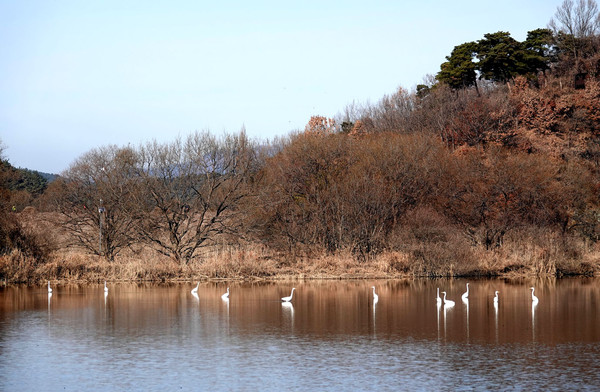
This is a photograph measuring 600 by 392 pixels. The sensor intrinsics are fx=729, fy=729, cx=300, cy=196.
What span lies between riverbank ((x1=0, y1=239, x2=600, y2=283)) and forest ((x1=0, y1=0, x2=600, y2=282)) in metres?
0.08

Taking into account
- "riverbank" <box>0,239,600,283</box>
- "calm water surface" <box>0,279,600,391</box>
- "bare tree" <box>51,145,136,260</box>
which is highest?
"bare tree" <box>51,145,136,260</box>

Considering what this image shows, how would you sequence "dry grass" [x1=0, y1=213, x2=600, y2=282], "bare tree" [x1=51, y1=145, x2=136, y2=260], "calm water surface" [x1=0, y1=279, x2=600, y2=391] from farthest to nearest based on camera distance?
"bare tree" [x1=51, y1=145, x2=136, y2=260], "dry grass" [x1=0, y1=213, x2=600, y2=282], "calm water surface" [x1=0, y1=279, x2=600, y2=391]

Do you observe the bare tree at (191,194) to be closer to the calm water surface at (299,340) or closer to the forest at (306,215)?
the forest at (306,215)

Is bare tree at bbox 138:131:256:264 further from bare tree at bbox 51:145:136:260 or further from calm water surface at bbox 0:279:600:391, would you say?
calm water surface at bbox 0:279:600:391

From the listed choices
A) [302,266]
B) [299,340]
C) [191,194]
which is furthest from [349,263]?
[299,340]

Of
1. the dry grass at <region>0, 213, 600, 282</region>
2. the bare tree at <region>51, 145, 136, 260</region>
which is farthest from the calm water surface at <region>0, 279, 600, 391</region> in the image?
the bare tree at <region>51, 145, 136, 260</region>

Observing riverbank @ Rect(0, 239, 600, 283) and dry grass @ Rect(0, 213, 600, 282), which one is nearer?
riverbank @ Rect(0, 239, 600, 283)

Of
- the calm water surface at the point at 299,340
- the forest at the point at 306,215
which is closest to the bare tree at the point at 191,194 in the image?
the forest at the point at 306,215

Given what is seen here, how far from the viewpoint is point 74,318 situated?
26562 mm

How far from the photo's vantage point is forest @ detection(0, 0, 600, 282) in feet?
136

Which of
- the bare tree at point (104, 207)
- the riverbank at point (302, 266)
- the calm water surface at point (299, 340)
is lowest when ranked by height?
the calm water surface at point (299, 340)

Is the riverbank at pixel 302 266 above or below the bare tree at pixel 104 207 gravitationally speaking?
below

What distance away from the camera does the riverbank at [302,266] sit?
39562 millimetres

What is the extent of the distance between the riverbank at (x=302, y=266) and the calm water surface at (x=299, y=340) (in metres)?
4.66
